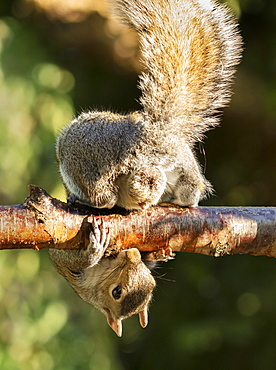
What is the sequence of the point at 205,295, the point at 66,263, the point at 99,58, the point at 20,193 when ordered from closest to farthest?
the point at 66,263
the point at 20,193
the point at 205,295
the point at 99,58

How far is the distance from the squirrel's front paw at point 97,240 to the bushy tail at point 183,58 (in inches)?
16.0

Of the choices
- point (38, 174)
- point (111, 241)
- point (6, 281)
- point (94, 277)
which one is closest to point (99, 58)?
point (38, 174)

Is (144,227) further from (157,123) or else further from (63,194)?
(63,194)

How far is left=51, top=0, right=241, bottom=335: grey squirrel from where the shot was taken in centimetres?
220

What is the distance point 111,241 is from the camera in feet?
7.02

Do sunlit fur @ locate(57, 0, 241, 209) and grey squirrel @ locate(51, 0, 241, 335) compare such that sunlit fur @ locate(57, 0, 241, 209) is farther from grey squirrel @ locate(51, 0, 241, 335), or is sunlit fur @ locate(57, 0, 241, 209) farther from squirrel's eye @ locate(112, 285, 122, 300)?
squirrel's eye @ locate(112, 285, 122, 300)

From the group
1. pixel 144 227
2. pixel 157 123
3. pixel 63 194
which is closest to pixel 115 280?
pixel 144 227

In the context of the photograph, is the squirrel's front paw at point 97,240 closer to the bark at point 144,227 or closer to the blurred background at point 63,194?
the bark at point 144,227

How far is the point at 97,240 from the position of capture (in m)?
2.10

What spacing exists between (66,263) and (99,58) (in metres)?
3.04

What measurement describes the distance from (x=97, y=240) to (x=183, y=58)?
69 cm

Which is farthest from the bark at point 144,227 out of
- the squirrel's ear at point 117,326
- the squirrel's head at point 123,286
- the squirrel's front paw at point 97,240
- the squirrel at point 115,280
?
the squirrel's ear at point 117,326

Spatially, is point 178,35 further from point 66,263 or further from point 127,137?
point 66,263

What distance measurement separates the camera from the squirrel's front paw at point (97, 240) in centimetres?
210
